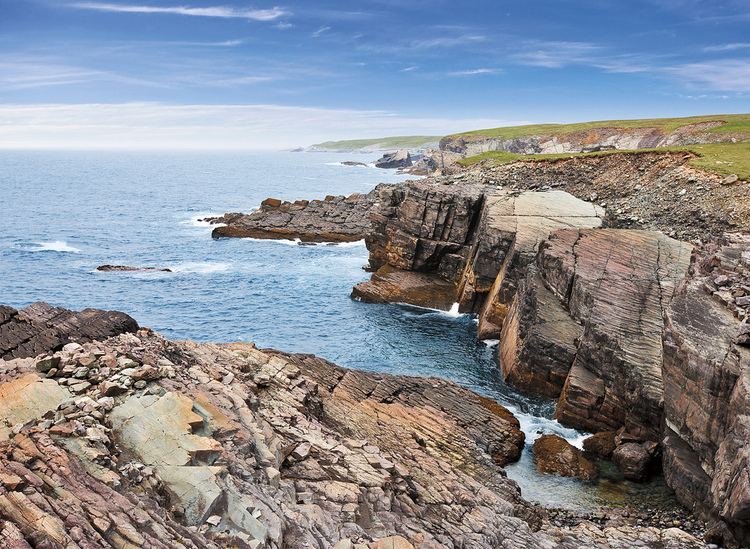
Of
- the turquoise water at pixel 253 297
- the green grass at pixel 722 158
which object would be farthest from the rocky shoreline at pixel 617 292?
the turquoise water at pixel 253 297

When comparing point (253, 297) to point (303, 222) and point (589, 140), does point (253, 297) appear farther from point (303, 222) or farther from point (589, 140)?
point (589, 140)

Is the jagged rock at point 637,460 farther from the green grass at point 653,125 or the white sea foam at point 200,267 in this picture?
the green grass at point 653,125

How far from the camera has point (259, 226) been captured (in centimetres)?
9162

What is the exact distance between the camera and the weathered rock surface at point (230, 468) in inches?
523

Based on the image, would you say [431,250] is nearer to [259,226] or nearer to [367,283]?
[367,283]

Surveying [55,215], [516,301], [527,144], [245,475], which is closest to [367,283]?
[516,301]

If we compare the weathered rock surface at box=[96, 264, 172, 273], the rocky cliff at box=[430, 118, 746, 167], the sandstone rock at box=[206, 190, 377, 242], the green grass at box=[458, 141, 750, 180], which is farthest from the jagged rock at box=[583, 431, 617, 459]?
the rocky cliff at box=[430, 118, 746, 167]

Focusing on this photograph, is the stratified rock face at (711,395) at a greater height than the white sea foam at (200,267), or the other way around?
the stratified rock face at (711,395)

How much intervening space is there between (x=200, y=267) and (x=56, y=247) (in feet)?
84.4

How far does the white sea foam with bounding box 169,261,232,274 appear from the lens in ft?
226

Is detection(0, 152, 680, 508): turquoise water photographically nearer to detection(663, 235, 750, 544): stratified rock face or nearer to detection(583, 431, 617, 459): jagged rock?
detection(583, 431, 617, 459): jagged rock

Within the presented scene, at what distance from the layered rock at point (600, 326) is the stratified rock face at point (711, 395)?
356 cm

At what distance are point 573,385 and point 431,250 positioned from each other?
88.6ft

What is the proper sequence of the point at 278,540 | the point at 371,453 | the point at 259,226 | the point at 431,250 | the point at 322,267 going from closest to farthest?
the point at 278,540 → the point at 371,453 → the point at 431,250 → the point at 322,267 → the point at 259,226
